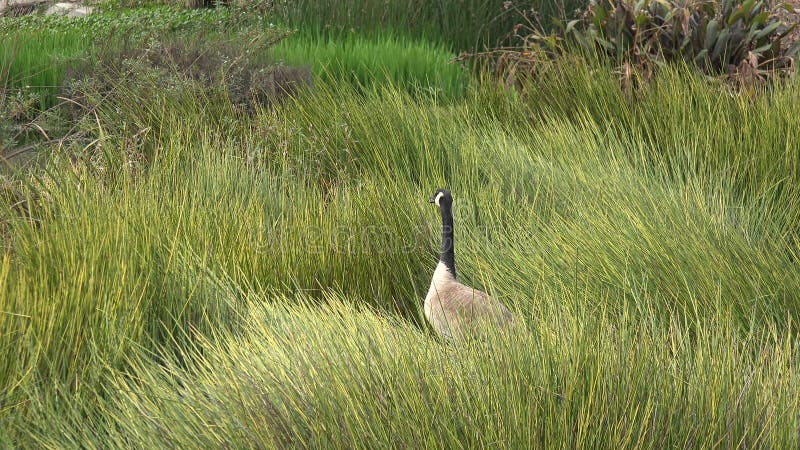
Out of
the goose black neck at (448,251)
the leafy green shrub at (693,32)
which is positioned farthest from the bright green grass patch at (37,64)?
the goose black neck at (448,251)

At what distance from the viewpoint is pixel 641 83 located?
5762 millimetres

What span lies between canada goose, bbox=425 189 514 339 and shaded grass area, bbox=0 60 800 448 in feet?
0.28

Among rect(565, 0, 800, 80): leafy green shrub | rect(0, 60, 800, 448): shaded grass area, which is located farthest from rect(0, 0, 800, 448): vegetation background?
rect(565, 0, 800, 80): leafy green shrub

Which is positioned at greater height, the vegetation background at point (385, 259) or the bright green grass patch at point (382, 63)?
the vegetation background at point (385, 259)

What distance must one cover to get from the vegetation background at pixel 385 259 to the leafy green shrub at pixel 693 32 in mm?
390

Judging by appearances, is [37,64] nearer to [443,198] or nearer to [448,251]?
[443,198]

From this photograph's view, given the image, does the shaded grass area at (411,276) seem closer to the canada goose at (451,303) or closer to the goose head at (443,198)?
the canada goose at (451,303)

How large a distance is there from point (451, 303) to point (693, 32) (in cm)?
436

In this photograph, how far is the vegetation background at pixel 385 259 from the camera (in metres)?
2.43

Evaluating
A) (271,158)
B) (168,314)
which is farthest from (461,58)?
(168,314)

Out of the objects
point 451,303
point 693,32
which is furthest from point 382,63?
point 451,303

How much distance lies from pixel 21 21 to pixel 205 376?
9.30 metres

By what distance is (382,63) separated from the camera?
279 inches

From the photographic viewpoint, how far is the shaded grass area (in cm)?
242
